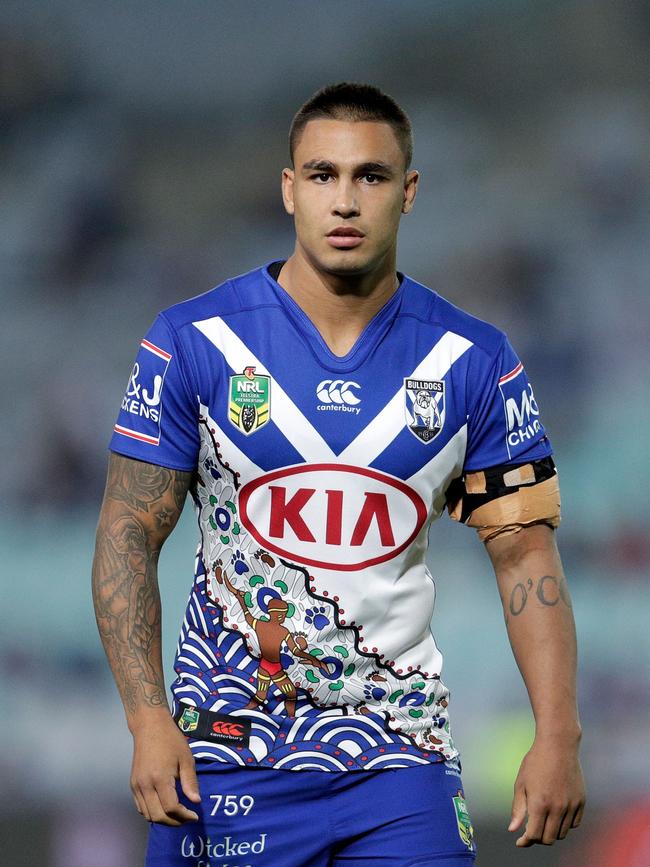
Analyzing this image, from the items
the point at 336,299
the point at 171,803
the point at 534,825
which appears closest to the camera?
the point at 171,803

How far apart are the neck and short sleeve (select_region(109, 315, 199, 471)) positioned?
299mm

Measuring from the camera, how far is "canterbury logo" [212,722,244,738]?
287cm

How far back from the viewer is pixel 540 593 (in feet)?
9.86

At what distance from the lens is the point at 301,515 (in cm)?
291

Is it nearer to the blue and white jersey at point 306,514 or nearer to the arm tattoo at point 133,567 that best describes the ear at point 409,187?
the blue and white jersey at point 306,514

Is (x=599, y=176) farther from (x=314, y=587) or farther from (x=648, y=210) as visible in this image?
(x=314, y=587)

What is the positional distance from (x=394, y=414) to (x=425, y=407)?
0.07 metres

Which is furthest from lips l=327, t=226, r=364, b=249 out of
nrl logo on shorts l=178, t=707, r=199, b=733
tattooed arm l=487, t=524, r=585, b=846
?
A: nrl logo on shorts l=178, t=707, r=199, b=733

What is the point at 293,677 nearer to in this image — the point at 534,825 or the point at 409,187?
the point at 534,825

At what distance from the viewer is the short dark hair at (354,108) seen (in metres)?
3.07

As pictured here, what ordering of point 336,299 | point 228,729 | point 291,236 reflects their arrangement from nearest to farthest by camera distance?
point 228,729 → point 336,299 → point 291,236

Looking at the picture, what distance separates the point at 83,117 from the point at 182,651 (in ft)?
14.1

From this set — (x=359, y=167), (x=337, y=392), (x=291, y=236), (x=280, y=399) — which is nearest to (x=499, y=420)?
(x=337, y=392)

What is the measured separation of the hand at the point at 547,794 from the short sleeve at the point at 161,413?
0.88 metres
